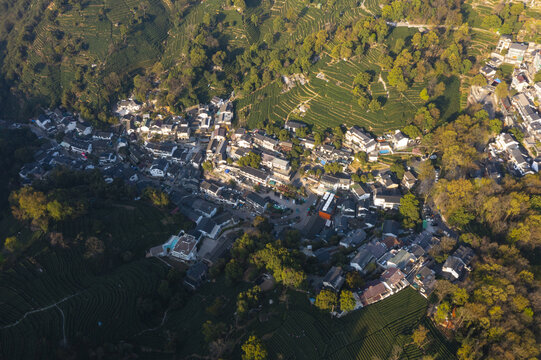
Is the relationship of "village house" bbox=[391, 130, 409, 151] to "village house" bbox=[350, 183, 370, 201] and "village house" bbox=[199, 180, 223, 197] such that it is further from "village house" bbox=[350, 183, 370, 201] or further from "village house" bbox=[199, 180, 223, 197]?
"village house" bbox=[199, 180, 223, 197]

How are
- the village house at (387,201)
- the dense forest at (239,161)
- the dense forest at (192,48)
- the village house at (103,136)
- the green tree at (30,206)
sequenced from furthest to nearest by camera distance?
the dense forest at (192,48) → the village house at (103,136) → the village house at (387,201) → the green tree at (30,206) → the dense forest at (239,161)

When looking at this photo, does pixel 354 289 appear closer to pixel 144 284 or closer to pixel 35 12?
pixel 144 284

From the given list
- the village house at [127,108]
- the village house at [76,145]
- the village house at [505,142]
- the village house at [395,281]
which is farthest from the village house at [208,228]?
the village house at [505,142]

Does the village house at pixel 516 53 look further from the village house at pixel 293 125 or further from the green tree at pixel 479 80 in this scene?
the village house at pixel 293 125

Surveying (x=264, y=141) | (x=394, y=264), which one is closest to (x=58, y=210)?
(x=264, y=141)

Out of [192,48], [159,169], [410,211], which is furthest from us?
[192,48]

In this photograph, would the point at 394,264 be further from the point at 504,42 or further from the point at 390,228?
the point at 504,42
